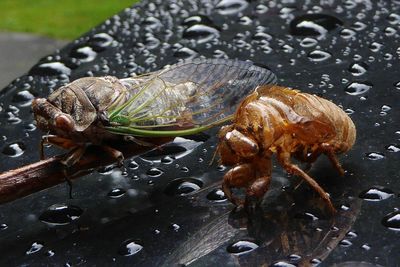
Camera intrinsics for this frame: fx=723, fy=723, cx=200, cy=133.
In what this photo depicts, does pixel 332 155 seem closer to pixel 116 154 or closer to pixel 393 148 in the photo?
pixel 393 148

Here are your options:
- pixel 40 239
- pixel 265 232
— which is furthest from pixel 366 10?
pixel 40 239

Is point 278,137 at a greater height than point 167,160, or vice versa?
point 278,137

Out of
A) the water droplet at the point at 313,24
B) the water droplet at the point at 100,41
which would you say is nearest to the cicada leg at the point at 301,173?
the water droplet at the point at 313,24

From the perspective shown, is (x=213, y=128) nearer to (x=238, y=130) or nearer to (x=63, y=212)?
(x=238, y=130)

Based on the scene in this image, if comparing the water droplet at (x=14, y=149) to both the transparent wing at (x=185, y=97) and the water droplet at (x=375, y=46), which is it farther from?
the water droplet at (x=375, y=46)

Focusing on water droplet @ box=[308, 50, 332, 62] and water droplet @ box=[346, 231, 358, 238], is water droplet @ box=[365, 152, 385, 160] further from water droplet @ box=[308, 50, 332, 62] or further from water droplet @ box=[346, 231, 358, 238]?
water droplet @ box=[308, 50, 332, 62]

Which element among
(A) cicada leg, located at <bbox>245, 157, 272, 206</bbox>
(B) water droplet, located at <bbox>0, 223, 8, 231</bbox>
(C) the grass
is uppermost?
(A) cicada leg, located at <bbox>245, 157, 272, 206</bbox>

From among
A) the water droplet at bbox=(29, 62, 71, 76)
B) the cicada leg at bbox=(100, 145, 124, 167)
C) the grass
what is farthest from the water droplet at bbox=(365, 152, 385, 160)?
the grass

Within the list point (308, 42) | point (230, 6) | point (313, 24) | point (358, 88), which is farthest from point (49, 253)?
point (230, 6)
